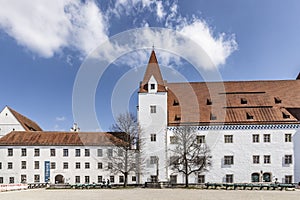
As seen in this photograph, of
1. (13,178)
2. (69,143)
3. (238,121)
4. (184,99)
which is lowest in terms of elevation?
(13,178)

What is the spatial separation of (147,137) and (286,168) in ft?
56.0

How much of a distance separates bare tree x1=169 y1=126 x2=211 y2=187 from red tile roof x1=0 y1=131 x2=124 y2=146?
8218mm

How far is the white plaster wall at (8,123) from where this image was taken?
47.0 meters

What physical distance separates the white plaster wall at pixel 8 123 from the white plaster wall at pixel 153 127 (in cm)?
2022

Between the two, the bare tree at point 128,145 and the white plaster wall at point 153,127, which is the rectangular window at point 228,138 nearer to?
the white plaster wall at point 153,127

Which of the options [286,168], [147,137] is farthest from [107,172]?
[286,168]

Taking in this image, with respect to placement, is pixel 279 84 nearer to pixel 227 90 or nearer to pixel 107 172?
pixel 227 90

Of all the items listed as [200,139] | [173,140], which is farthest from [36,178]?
[200,139]

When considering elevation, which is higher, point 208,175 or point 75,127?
point 75,127

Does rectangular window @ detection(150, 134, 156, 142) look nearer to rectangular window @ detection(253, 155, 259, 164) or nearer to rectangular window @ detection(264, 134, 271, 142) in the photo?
rectangular window @ detection(253, 155, 259, 164)

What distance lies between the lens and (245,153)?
3731 cm

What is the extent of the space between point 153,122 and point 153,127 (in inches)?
24.9

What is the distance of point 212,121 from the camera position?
1497 inches

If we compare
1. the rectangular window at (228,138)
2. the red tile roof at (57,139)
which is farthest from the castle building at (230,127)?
the red tile roof at (57,139)
